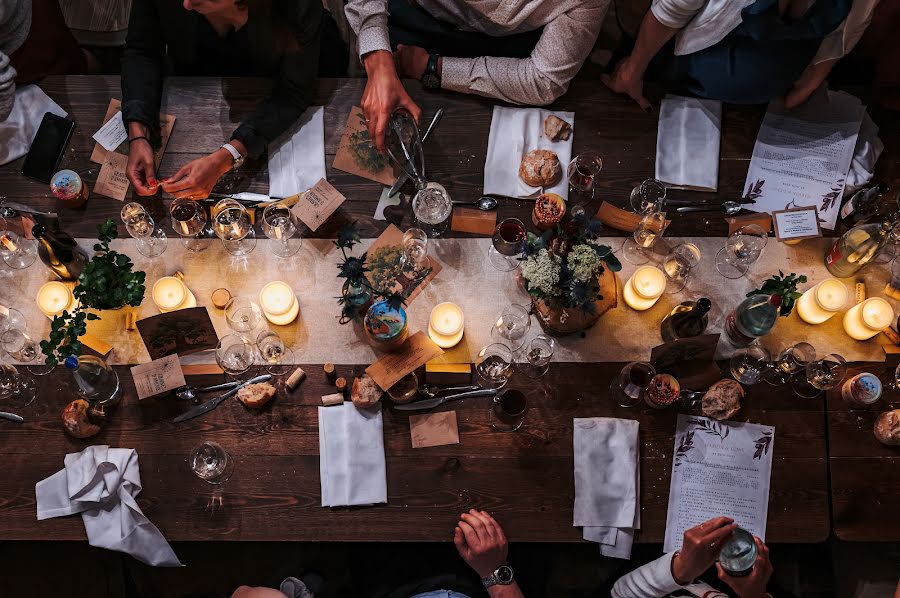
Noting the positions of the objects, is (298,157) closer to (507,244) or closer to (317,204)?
(317,204)

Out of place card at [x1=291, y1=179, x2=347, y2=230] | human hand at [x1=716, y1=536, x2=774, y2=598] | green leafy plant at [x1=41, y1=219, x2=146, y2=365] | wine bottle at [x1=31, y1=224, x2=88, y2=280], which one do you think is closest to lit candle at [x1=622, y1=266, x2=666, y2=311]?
human hand at [x1=716, y1=536, x2=774, y2=598]

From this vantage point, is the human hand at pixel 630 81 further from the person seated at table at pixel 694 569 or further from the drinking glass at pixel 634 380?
the person seated at table at pixel 694 569

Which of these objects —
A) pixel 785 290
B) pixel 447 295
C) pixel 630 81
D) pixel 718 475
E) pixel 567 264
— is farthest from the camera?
pixel 630 81

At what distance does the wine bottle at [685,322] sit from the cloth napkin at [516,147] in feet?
1.70

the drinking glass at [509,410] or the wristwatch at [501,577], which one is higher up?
the drinking glass at [509,410]

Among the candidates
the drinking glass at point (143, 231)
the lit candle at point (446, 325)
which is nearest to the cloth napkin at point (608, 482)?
Answer: the lit candle at point (446, 325)

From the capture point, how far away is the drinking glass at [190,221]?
187 cm

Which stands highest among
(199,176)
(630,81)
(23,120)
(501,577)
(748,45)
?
(748,45)

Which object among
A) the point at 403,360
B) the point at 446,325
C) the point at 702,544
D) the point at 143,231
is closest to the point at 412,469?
the point at 403,360

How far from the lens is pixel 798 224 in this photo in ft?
6.15

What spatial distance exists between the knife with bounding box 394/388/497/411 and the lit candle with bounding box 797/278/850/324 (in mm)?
1012

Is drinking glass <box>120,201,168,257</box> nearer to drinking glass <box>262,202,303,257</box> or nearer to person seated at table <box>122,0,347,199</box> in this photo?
person seated at table <box>122,0,347,199</box>

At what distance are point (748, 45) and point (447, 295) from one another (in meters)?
1.33

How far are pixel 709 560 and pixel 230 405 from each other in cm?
148
